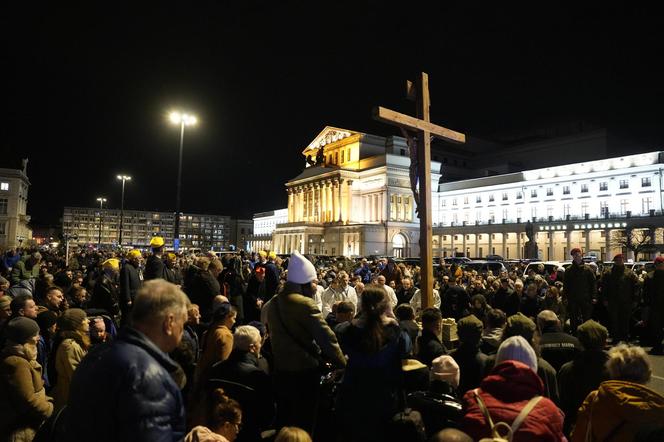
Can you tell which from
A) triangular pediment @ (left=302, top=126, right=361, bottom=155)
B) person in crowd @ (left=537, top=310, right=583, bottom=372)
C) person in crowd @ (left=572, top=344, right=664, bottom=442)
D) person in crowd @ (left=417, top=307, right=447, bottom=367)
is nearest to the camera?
person in crowd @ (left=572, top=344, right=664, bottom=442)

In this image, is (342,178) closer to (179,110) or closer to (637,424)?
(179,110)

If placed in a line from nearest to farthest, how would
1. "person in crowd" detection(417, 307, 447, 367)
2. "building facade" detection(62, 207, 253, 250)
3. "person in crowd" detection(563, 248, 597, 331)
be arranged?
"person in crowd" detection(417, 307, 447, 367) → "person in crowd" detection(563, 248, 597, 331) → "building facade" detection(62, 207, 253, 250)

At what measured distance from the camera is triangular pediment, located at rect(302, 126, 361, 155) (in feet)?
250

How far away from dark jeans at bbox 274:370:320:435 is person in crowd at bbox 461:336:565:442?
1918 millimetres

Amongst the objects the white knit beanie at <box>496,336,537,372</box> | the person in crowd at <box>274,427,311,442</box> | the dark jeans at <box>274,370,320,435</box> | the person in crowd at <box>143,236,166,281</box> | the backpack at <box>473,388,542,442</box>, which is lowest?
the dark jeans at <box>274,370,320,435</box>

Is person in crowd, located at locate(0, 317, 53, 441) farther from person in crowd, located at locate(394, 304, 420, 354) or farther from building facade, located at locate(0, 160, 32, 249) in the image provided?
building facade, located at locate(0, 160, 32, 249)

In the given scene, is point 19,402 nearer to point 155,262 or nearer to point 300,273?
point 300,273

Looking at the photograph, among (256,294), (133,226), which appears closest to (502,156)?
(256,294)

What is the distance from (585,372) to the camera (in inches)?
166

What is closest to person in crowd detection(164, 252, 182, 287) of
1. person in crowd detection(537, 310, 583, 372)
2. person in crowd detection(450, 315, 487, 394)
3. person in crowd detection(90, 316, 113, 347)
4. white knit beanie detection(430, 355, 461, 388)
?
person in crowd detection(90, 316, 113, 347)

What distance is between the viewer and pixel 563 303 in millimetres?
11469

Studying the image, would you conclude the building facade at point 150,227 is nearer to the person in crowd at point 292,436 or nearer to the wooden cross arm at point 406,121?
the wooden cross arm at point 406,121

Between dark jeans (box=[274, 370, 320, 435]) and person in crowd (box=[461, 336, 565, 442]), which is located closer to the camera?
person in crowd (box=[461, 336, 565, 442])

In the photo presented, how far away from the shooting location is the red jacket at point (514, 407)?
2.64 m
